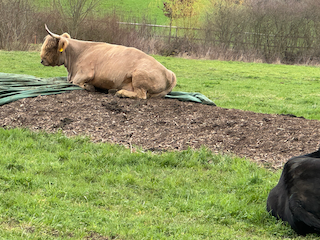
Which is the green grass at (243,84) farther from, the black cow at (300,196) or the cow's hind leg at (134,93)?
the black cow at (300,196)

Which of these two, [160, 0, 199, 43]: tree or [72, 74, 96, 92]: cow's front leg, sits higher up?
[160, 0, 199, 43]: tree

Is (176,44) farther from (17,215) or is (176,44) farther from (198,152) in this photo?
(17,215)

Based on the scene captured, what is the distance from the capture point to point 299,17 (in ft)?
89.8

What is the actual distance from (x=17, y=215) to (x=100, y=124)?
10.9 feet

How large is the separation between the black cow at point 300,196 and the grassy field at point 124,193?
0.12m

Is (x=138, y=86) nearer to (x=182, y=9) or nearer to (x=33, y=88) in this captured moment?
(x=33, y=88)

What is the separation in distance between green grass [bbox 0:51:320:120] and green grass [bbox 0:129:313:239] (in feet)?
17.5

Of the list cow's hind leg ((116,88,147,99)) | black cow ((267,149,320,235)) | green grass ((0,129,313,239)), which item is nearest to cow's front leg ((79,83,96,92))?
Result: cow's hind leg ((116,88,147,99))

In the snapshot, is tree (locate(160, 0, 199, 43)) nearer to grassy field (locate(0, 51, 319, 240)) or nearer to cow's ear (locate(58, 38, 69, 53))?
cow's ear (locate(58, 38, 69, 53))

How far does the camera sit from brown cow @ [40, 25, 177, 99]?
8.02 m

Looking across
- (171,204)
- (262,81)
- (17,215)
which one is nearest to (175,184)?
(171,204)

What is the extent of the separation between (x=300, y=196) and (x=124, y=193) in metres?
1.88

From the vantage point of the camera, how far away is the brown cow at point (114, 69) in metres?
8.02

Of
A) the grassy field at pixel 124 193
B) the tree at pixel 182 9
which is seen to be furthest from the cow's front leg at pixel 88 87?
the tree at pixel 182 9
